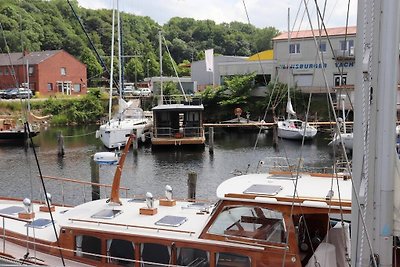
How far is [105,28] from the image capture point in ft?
391

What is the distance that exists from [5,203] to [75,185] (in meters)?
13.1

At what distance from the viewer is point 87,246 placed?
8961mm

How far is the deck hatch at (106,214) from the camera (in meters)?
9.38

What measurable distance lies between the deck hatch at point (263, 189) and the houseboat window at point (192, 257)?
1204mm

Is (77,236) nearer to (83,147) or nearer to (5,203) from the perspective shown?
(5,203)

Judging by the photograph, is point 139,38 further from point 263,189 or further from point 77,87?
point 263,189

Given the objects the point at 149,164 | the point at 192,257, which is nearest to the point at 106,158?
the point at 192,257

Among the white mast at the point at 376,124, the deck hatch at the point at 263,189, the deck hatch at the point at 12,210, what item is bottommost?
the deck hatch at the point at 12,210

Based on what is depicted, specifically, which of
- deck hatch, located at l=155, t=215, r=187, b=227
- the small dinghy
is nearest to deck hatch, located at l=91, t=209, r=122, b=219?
deck hatch, located at l=155, t=215, r=187, b=227

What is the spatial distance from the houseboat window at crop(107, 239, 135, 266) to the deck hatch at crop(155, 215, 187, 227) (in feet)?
2.21

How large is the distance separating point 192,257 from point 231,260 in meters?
0.69

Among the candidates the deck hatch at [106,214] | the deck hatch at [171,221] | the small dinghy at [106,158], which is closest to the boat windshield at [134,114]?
the small dinghy at [106,158]

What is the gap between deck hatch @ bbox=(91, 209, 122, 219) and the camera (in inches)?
369

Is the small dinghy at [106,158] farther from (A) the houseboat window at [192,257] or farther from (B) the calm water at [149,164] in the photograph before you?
(B) the calm water at [149,164]
